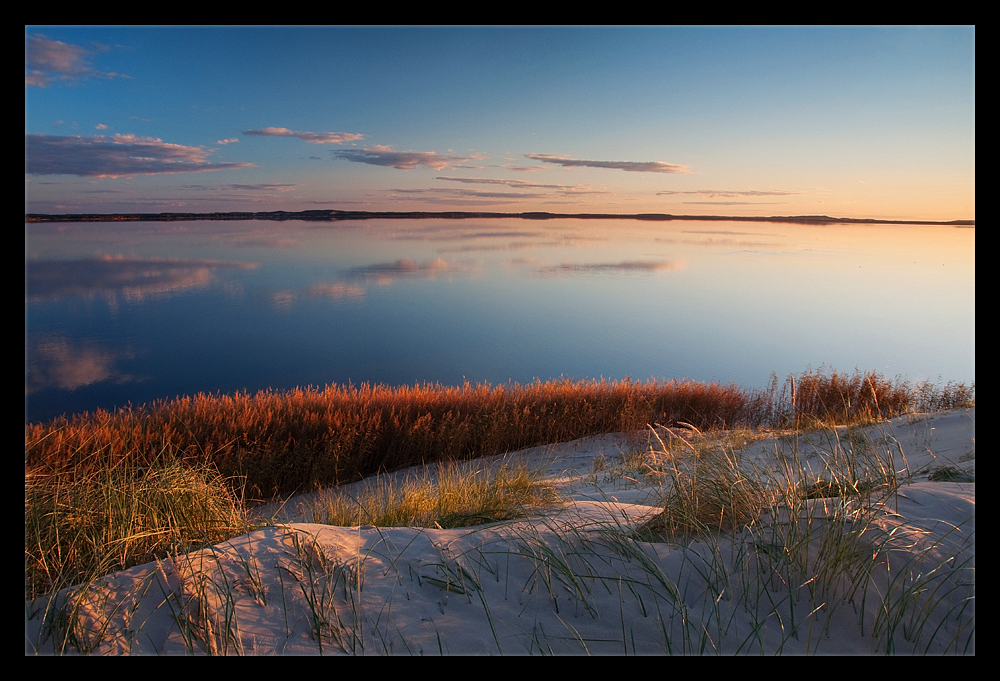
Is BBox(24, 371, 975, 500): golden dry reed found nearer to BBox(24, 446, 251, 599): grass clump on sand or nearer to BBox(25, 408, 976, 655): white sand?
BBox(24, 446, 251, 599): grass clump on sand

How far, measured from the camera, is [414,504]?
4270 mm

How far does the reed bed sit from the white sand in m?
0.76

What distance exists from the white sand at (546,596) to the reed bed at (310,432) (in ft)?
2.48

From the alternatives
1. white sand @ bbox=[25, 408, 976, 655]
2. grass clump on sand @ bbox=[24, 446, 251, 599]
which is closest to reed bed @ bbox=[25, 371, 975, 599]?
grass clump on sand @ bbox=[24, 446, 251, 599]

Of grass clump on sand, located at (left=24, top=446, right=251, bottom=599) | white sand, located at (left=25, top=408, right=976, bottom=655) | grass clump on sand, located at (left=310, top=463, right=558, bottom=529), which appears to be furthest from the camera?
grass clump on sand, located at (left=310, top=463, right=558, bottom=529)

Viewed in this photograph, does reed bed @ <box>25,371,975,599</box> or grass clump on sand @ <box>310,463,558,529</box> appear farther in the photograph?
grass clump on sand @ <box>310,463,558,529</box>

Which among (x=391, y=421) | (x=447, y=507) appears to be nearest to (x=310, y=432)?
(x=391, y=421)

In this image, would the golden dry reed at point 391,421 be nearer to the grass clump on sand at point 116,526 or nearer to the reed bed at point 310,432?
the reed bed at point 310,432

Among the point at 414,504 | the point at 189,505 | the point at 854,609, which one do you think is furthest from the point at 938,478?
the point at 189,505

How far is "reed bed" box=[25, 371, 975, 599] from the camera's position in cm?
338

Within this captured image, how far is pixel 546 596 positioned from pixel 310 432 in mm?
5986

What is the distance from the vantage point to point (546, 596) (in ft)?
8.26
